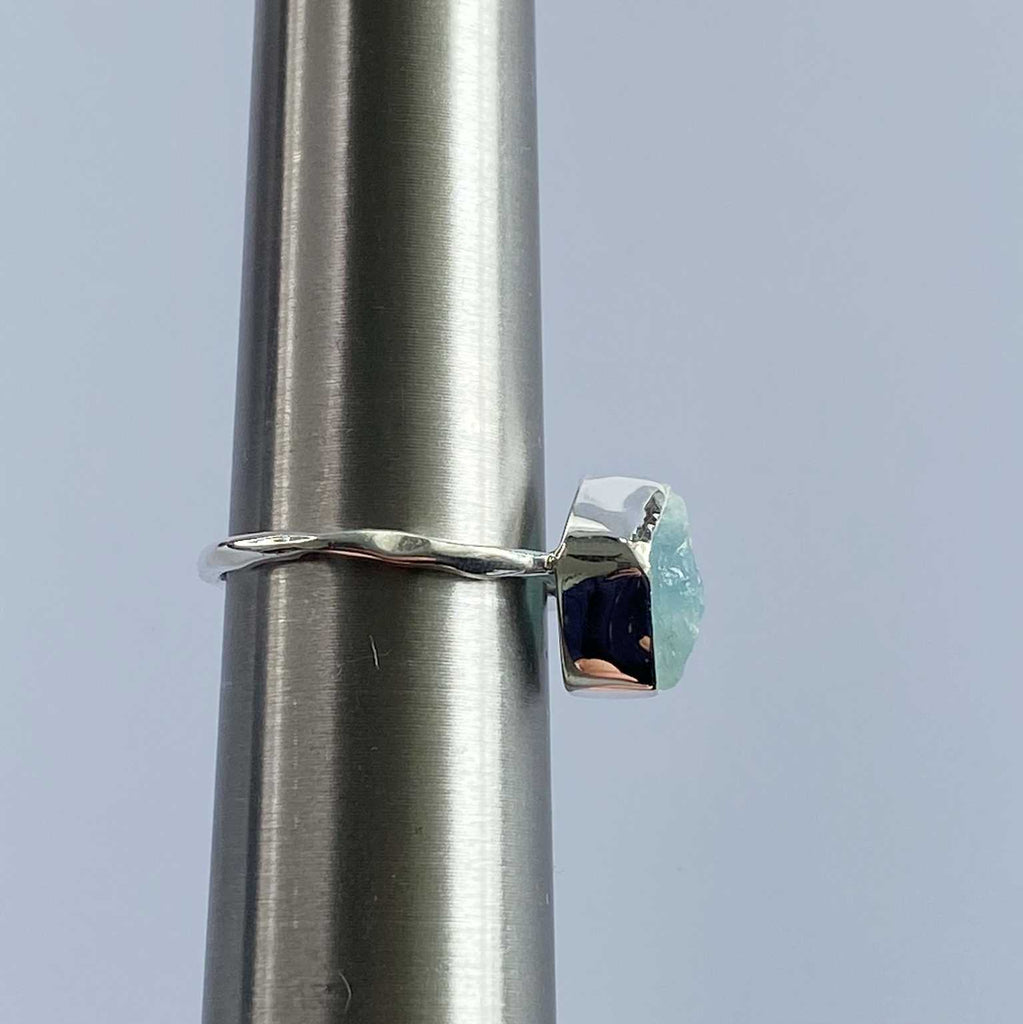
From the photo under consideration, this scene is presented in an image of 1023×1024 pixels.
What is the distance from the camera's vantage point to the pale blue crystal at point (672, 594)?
22 centimetres

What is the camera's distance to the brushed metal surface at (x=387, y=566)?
20cm

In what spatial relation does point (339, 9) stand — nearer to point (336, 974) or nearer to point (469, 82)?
point (469, 82)

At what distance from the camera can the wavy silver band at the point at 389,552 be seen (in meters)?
0.20

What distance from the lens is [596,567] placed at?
216 mm

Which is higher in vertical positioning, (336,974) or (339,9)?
(339,9)

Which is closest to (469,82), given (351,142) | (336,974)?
(351,142)

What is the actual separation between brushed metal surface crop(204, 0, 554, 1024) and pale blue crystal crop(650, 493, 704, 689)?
0.02 m

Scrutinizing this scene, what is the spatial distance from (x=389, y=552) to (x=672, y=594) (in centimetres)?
5

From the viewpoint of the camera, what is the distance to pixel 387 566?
0.67 ft

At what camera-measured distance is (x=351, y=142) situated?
0.72 ft

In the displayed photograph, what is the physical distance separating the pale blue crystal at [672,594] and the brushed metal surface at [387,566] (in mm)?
17

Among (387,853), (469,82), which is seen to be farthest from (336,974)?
(469,82)

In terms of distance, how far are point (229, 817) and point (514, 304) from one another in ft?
0.27

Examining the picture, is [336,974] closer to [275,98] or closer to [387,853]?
[387,853]
